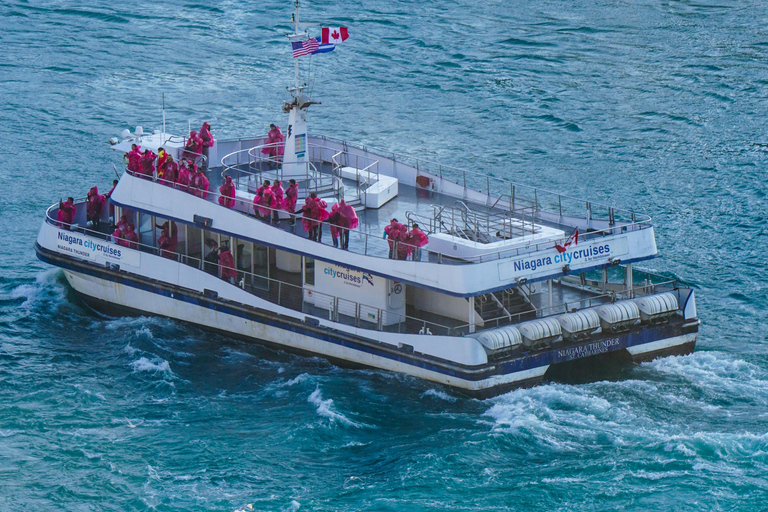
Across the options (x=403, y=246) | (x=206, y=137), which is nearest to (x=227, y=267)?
(x=403, y=246)

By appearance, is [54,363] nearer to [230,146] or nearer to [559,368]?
[230,146]

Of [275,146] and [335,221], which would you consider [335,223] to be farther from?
[275,146]

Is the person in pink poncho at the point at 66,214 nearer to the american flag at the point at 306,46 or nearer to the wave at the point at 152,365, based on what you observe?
the wave at the point at 152,365

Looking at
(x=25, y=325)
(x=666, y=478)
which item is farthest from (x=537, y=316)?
(x=25, y=325)

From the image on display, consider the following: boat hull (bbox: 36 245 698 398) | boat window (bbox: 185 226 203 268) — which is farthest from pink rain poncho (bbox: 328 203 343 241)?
boat window (bbox: 185 226 203 268)

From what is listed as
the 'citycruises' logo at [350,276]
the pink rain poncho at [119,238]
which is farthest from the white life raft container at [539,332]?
the pink rain poncho at [119,238]
